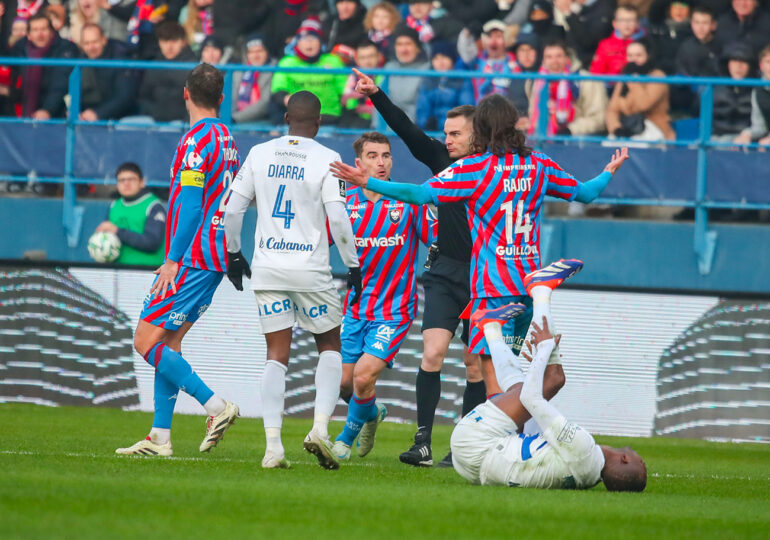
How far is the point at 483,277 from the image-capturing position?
281 inches

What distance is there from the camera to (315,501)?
5.76 meters

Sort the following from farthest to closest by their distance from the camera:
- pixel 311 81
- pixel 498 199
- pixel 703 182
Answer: pixel 311 81, pixel 703 182, pixel 498 199

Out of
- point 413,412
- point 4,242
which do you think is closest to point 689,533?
point 413,412

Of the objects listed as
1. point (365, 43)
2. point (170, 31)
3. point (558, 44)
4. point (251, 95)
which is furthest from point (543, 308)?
point (170, 31)

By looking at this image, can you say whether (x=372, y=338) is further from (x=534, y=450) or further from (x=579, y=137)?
(x=579, y=137)

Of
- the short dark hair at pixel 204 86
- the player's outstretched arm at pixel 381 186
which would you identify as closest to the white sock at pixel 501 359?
the player's outstretched arm at pixel 381 186

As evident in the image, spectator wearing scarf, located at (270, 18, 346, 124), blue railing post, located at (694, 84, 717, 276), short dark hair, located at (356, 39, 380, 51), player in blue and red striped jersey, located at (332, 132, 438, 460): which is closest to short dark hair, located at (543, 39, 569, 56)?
blue railing post, located at (694, 84, 717, 276)

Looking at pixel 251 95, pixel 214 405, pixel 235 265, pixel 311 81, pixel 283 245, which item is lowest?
pixel 214 405

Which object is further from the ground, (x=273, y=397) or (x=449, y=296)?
(x=449, y=296)

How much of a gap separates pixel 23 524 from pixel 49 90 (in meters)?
10.1

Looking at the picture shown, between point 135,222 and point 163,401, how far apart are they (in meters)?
5.41

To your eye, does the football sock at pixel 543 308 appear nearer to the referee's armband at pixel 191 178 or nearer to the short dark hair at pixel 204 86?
the referee's armband at pixel 191 178

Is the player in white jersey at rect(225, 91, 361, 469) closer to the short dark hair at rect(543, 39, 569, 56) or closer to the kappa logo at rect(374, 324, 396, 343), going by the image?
the kappa logo at rect(374, 324, 396, 343)

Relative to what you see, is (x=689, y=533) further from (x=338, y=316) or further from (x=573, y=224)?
(x=573, y=224)
